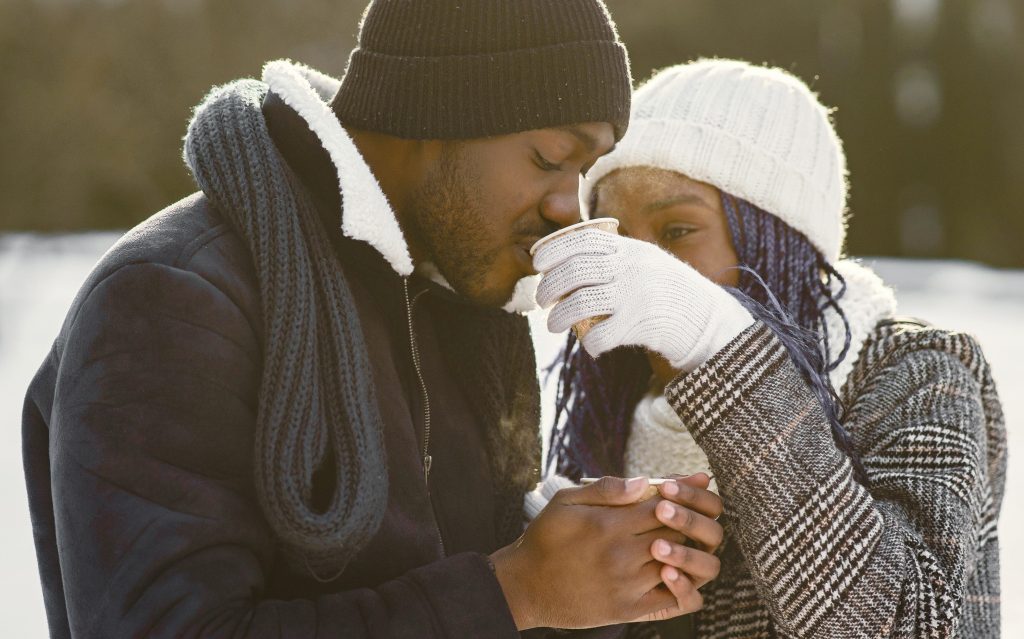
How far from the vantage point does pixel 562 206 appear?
1.91 metres

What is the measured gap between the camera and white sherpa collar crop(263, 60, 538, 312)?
1.66m

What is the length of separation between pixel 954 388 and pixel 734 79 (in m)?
0.95

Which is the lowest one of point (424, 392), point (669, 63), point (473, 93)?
point (669, 63)

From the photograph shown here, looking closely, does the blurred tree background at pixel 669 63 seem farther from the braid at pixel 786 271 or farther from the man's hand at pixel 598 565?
the man's hand at pixel 598 565

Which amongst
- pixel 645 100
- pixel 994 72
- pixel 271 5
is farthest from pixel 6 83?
pixel 645 100

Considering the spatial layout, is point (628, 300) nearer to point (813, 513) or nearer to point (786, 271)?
point (813, 513)

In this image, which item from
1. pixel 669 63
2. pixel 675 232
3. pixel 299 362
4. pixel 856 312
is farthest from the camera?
pixel 669 63

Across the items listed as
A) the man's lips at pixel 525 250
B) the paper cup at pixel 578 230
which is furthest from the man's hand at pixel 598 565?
the man's lips at pixel 525 250

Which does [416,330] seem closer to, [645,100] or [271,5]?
[645,100]

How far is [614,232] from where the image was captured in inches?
78.7

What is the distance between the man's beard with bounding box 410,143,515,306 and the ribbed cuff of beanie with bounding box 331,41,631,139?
7 centimetres

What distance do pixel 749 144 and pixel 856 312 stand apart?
1.57 feet

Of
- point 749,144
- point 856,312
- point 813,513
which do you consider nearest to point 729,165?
point 749,144

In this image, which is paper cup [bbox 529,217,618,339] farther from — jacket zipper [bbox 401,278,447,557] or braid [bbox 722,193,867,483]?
braid [bbox 722,193,867,483]
